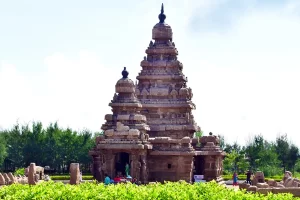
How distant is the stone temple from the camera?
47469 mm

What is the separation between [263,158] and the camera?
248 ft

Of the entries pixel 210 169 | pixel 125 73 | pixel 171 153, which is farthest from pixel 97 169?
pixel 210 169

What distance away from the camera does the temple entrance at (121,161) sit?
50312 mm

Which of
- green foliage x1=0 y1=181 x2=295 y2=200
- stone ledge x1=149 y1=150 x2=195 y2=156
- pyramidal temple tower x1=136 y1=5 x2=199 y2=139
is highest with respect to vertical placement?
pyramidal temple tower x1=136 y1=5 x2=199 y2=139

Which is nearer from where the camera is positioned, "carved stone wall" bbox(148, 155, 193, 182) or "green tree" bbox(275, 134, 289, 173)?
"carved stone wall" bbox(148, 155, 193, 182)

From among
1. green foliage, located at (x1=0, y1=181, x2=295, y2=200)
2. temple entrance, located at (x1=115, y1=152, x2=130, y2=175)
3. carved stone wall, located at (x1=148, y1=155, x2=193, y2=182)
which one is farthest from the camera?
temple entrance, located at (x1=115, y1=152, x2=130, y2=175)

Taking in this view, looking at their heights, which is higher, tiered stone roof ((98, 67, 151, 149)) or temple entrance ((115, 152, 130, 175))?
tiered stone roof ((98, 67, 151, 149))

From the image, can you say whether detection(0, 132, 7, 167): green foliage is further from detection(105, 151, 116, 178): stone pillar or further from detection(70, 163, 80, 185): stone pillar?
detection(70, 163, 80, 185): stone pillar

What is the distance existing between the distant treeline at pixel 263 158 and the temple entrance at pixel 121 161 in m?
23.6

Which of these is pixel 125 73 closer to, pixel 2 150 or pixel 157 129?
pixel 157 129

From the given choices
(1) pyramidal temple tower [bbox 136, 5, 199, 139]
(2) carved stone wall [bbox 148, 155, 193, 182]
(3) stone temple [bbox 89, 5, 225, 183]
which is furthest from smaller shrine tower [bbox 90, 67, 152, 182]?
(1) pyramidal temple tower [bbox 136, 5, 199, 139]

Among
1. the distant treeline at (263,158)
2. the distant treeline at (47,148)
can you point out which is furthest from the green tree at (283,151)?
the distant treeline at (47,148)

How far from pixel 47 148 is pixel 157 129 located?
2063cm

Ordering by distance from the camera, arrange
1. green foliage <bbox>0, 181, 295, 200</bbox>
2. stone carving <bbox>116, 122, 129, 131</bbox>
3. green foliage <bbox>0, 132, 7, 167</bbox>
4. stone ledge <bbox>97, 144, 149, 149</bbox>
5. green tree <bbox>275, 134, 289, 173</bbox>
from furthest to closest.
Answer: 1. green tree <bbox>275, 134, 289, 173</bbox>
2. green foliage <bbox>0, 132, 7, 167</bbox>
3. stone carving <bbox>116, 122, 129, 131</bbox>
4. stone ledge <bbox>97, 144, 149, 149</bbox>
5. green foliage <bbox>0, 181, 295, 200</bbox>
